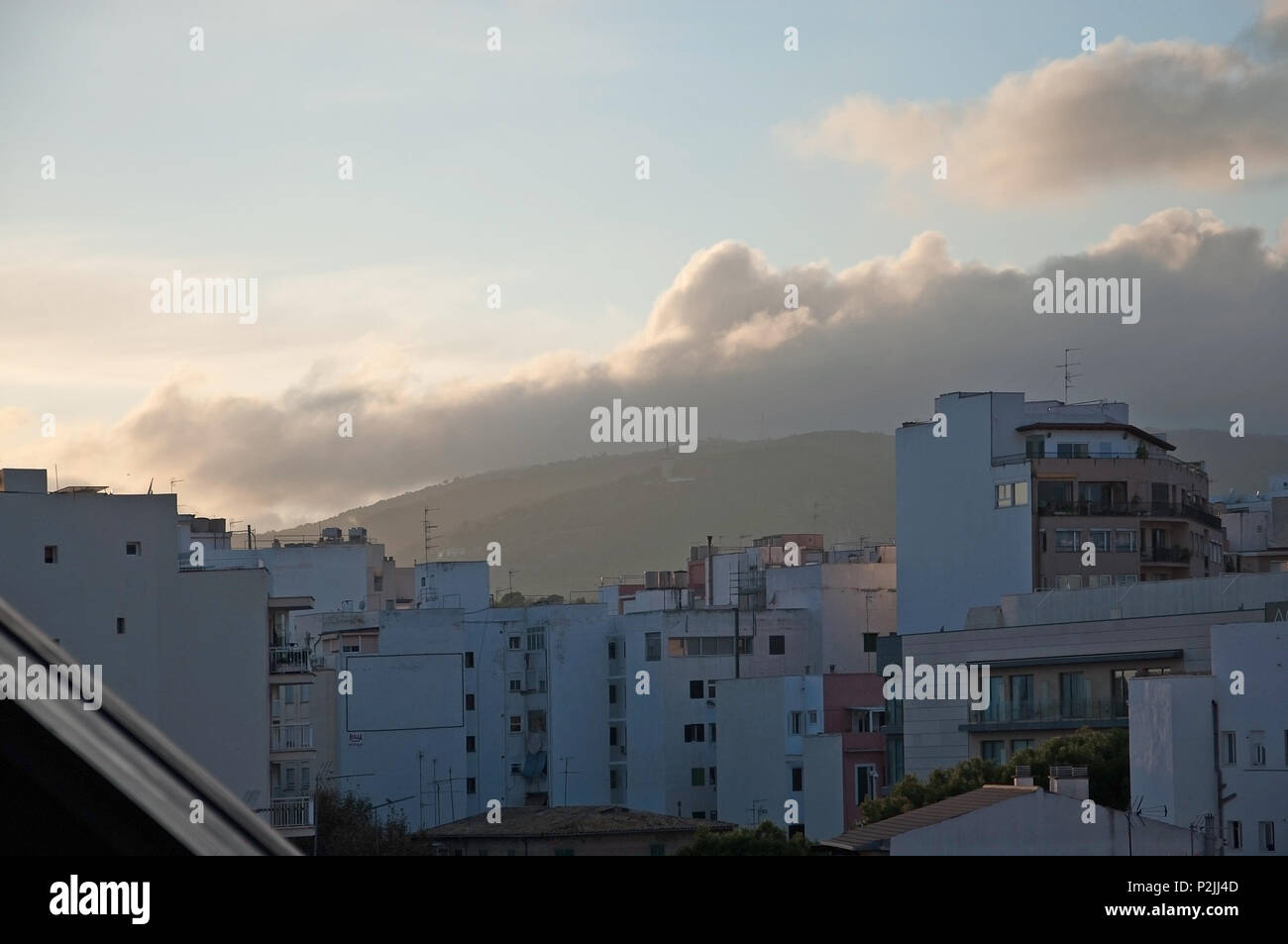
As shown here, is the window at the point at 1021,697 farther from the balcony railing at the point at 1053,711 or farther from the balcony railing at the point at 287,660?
the balcony railing at the point at 287,660

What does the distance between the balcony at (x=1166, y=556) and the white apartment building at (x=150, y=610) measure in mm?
35087

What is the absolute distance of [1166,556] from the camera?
6159 cm

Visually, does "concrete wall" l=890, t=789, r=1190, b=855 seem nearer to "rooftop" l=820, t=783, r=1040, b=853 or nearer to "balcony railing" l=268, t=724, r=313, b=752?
"rooftop" l=820, t=783, r=1040, b=853

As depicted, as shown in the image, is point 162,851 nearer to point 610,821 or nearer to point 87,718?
point 87,718

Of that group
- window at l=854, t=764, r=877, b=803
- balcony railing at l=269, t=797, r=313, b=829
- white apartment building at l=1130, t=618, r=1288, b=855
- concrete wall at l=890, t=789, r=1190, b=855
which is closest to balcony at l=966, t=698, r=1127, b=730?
window at l=854, t=764, r=877, b=803

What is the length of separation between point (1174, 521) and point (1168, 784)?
29.2 metres

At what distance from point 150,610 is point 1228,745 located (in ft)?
65.6

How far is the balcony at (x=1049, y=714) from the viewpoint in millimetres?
45844

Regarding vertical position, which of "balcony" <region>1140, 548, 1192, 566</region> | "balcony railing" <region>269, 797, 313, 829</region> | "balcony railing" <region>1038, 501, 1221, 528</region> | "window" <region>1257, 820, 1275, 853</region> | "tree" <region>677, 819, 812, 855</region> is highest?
"balcony railing" <region>1038, 501, 1221, 528</region>

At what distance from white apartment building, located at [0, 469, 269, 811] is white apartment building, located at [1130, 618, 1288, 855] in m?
16.8

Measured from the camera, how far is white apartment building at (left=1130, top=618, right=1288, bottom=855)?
108 feet

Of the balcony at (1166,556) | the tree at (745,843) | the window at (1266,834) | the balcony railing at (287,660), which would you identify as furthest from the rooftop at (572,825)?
the balcony at (1166,556)

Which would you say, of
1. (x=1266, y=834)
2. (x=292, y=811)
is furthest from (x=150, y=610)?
(x=1266, y=834)

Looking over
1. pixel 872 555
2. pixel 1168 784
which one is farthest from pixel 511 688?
pixel 1168 784
